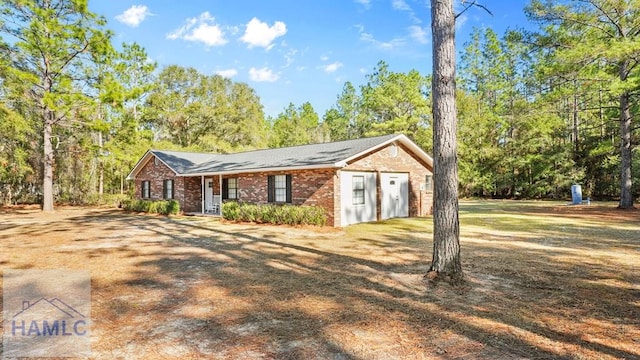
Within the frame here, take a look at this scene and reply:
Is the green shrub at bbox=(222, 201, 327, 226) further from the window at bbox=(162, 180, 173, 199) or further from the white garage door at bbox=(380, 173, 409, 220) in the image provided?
the window at bbox=(162, 180, 173, 199)

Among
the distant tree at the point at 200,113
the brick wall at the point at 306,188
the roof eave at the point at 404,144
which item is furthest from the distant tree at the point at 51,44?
the roof eave at the point at 404,144

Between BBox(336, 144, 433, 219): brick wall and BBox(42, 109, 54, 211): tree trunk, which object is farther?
BBox(42, 109, 54, 211): tree trunk

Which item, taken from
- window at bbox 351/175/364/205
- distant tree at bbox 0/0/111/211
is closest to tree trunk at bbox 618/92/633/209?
window at bbox 351/175/364/205

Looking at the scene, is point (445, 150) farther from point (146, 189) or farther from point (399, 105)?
point (399, 105)

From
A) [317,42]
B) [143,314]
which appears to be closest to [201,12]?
[317,42]

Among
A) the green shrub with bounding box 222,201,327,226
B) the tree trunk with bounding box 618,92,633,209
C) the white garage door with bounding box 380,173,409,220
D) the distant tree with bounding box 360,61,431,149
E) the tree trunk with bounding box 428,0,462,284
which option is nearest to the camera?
the tree trunk with bounding box 428,0,462,284

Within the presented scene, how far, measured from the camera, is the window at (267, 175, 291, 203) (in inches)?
609

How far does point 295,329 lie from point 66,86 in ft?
78.4

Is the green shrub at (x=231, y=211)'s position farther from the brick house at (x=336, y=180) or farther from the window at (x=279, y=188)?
the window at (x=279, y=188)

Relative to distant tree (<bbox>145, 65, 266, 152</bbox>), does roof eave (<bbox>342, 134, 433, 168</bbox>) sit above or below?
below

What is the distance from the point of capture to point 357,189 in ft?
49.1

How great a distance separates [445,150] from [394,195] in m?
10.9

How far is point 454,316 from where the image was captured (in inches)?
179

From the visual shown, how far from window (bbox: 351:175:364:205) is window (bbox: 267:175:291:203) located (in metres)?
2.77
